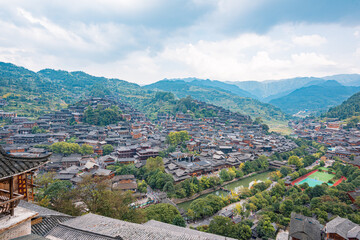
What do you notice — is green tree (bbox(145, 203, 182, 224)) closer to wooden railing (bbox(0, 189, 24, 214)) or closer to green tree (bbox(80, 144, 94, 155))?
wooden railing (bbox(0, 189, 24, 214))

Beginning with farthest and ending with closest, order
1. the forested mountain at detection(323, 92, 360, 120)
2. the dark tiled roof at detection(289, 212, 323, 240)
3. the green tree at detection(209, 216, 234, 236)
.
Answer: the forested mountain at detection(323, 92, 360, 120) < the green tree at detection(209, 216, 234, 236) < the dark tiled roof at detection(289, 212, 323, 240)

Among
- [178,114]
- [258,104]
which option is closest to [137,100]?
[178,114]

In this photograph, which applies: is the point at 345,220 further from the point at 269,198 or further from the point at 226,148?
the point at 226,148

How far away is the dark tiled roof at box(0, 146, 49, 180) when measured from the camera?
12.8ft

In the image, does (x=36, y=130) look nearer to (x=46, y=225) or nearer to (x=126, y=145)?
(x=126, y=145)

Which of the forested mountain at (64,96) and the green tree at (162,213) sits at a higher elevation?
the forested mountain at (64,96)

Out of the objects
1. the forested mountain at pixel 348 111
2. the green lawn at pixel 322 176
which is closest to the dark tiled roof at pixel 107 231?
the green lawn at pixel 322 176

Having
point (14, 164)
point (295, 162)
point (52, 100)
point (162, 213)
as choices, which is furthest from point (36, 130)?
point (295, 162)

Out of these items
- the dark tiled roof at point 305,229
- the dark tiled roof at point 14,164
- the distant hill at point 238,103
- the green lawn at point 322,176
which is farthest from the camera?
the distant hill at point 238,103

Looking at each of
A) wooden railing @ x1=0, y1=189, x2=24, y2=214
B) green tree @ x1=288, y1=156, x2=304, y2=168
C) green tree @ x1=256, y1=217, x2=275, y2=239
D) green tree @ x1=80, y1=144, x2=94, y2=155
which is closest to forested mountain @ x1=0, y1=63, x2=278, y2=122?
green tree @ x1=80, y1=144, x2=94, y2=155

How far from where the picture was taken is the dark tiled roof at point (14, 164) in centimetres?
389

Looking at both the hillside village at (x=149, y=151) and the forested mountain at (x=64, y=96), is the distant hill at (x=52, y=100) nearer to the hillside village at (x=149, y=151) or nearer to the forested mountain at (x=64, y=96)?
the forested mountain at (x=64, y=96)

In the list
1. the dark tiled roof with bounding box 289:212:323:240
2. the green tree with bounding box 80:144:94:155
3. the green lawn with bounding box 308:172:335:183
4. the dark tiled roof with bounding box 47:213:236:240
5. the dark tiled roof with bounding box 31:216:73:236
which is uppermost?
the dark tiled roof with bounding box 31:216:73:236

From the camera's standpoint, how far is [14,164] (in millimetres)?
4152
